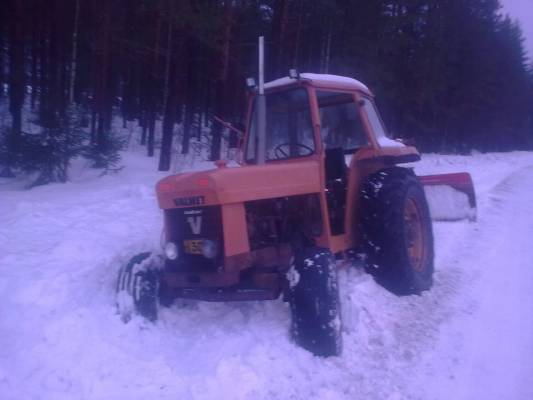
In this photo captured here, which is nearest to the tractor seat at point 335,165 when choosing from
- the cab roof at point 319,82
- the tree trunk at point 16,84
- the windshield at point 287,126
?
the windshield at point 287,126

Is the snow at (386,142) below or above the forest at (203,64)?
below

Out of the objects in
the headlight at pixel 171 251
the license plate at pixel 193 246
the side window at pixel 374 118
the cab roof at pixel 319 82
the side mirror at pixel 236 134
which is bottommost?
the headlight at pixel 171 251

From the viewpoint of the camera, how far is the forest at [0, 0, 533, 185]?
12.6m

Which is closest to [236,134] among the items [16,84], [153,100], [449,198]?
[449,198]

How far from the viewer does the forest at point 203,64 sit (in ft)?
41.5

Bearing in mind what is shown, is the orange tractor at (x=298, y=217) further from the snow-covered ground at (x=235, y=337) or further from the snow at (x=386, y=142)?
the snow-covered ground at (x=235, y=337)

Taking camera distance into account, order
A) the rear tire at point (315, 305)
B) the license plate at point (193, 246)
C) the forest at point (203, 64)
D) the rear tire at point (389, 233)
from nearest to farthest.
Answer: the rear tire at point (315, 305), the license plate at point (193, 246), the rear tire at point (389, 233), the forest at point (203, 64)

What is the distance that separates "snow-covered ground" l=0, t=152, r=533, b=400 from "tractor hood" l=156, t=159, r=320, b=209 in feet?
3.47

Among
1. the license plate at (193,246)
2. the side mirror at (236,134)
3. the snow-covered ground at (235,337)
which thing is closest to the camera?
the snow-covered ground at (235,337)

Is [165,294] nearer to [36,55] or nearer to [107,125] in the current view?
[107,125]

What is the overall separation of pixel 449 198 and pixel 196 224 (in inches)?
196

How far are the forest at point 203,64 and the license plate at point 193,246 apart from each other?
1838 mm

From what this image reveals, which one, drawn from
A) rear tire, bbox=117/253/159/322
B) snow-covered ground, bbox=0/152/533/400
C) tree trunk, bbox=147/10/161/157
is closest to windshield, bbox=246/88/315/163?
→ snow-covered ground, bbox=0/152/533/400

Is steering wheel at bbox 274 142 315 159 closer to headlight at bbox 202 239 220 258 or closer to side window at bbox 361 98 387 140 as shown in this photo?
side window at bbox 361 98 387 140
